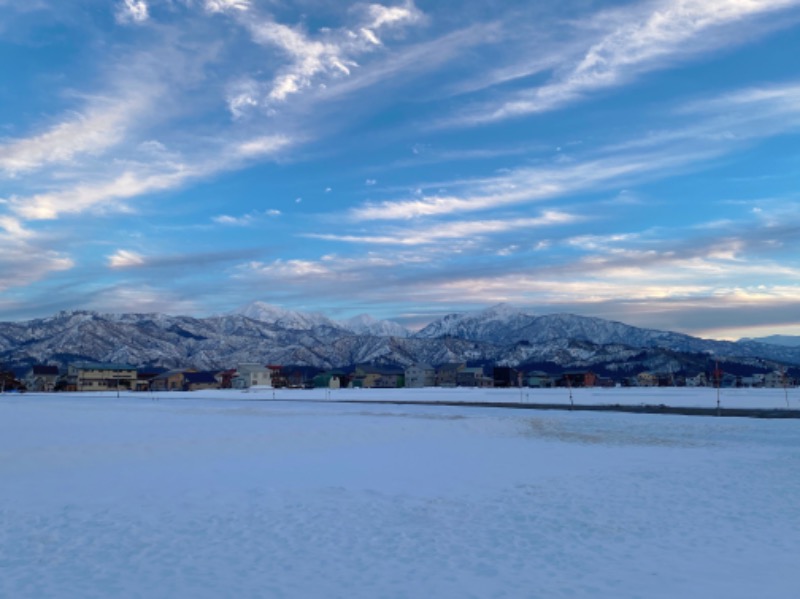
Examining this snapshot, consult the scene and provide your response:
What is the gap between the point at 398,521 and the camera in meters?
11.7

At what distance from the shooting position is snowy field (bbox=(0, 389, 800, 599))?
8.26 meters

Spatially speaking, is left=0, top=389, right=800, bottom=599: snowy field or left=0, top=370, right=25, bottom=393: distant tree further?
left=0, top=370, right=25, bottom=393: distant tree

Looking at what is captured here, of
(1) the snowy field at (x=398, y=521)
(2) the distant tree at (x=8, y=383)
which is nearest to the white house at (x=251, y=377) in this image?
(2) the distant tree at (x=8, y=383)

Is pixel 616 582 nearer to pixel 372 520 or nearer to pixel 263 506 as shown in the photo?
pixel 372 520

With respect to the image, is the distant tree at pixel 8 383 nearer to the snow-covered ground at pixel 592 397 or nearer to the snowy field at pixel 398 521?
the snow-covered ground at pixel 592 397

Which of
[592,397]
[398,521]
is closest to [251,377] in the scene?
[592,397]

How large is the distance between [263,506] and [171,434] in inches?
673

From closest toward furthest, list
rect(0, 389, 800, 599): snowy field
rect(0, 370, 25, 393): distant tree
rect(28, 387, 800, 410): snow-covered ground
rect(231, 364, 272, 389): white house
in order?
rect(0, 389, 800, 599): snowy field < rect(28, 387, 800, 410): snow-covered ground < rect(231, 364, 272, 389): white house < rect(0, 370, 25, 393): distant tree

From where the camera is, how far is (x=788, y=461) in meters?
19.7

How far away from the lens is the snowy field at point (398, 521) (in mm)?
8258

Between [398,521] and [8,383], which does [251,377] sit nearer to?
[8,383]

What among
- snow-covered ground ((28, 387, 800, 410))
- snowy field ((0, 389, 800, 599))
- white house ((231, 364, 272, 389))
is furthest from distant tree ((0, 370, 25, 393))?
snowy field ((0, 389, 800, 599))

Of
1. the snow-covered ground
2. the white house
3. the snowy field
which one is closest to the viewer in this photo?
the snowy field

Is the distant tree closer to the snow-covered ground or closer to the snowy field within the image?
the snow-covered ground
